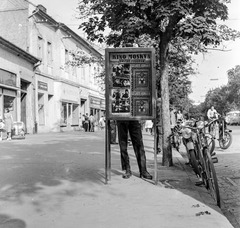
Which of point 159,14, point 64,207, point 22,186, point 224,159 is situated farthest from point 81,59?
point 64,207

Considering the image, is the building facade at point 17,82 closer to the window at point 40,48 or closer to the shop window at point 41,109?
the window at point 40,48

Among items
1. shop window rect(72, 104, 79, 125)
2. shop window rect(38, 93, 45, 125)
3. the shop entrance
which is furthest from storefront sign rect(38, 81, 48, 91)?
shop window rect(72, 104, 79, 125)

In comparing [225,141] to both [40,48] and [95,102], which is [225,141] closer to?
[40,48]

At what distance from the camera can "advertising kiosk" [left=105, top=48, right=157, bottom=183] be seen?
597 cm

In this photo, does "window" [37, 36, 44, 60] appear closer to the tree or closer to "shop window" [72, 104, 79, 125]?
"shop window" [72, 104, 79, 125]

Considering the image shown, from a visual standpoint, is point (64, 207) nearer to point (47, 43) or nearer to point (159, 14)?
point (159, 14)

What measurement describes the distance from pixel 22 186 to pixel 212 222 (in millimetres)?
3111

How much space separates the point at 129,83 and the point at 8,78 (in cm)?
1717

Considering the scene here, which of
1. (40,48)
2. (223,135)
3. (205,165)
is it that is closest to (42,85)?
(40,48)

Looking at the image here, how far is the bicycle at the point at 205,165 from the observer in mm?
4707

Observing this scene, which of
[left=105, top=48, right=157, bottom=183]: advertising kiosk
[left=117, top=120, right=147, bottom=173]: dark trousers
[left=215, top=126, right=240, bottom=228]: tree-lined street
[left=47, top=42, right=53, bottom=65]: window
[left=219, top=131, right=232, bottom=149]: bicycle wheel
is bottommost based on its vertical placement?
[left=215, top=126, right=240, bottom=228]: tree-lined street

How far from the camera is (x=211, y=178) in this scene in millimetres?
4922

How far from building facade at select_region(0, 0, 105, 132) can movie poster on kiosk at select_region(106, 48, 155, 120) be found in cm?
1562

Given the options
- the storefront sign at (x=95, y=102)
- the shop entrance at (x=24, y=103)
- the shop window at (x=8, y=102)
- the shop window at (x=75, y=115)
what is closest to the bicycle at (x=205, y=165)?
the shop window at (x=8, y=102)
